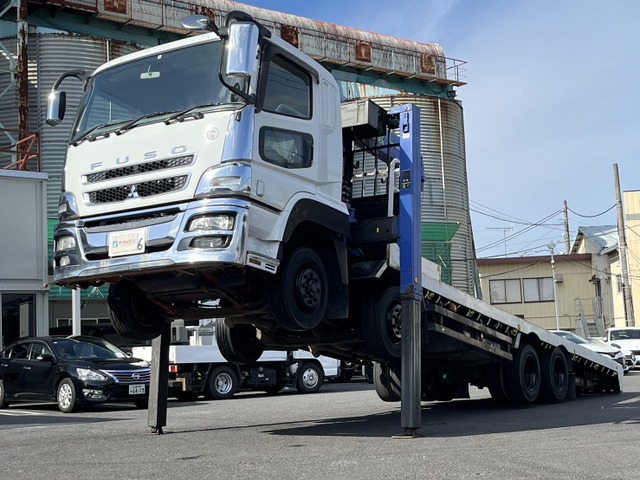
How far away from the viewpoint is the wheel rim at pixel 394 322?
9.76 meters

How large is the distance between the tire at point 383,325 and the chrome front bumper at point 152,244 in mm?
2543

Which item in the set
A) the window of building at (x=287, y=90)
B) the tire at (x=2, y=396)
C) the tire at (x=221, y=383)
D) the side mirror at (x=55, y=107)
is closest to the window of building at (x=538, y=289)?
the tire at (x=221, y=383)

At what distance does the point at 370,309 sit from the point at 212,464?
2.99 meters

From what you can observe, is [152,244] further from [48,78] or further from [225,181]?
[48,78]

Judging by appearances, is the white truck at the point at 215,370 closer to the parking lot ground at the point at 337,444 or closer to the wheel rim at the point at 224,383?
the wheel rim at the point at 224,383

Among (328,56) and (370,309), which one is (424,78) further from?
(370,309)

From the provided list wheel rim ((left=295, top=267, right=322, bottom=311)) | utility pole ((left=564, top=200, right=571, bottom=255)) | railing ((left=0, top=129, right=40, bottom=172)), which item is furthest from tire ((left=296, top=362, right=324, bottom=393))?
utility pole ((left=564, top=200, right=571, bottom=255))

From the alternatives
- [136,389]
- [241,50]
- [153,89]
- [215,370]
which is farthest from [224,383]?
[241,50]

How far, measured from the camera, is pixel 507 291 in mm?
55781

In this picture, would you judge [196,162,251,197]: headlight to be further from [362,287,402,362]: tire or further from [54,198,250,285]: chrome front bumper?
[362,287,402,362]: tire

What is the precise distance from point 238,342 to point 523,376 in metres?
4.95

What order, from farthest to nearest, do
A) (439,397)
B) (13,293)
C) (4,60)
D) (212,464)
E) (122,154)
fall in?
(4,60), (13,293), (439,397), (122,154), (212,464)

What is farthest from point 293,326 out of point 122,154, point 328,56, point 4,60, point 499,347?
point 328,56

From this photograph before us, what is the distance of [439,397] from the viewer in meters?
15.0
